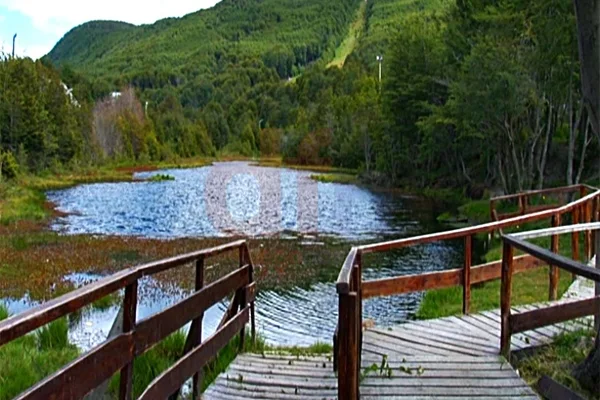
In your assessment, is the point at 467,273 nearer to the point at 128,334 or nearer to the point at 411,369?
the point at 411,369

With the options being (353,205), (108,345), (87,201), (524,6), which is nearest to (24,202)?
(87,201)

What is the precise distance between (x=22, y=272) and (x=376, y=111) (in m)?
47.2

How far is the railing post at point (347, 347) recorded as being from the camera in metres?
4.55

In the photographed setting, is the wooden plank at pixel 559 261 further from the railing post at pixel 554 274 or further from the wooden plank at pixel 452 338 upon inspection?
the railing post at pixel 554 274

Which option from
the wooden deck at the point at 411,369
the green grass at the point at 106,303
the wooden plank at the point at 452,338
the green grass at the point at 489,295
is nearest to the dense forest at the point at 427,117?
the green grass at the point at 489,295

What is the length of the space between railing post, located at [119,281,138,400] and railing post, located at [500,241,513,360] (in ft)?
11.7

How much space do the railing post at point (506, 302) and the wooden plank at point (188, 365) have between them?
8.22 ft

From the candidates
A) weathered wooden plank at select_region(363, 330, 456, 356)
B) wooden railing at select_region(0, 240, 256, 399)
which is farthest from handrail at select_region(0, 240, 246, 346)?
weathered wooden plank at select_region(363, 330, 456, 356)

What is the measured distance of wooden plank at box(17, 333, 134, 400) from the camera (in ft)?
9.48

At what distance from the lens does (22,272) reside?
1725 cm

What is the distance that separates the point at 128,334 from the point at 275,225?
2516cm

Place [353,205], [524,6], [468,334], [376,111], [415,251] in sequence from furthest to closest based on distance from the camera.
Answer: [376,111]
[353,205]
[524,6]
[415,251]
[468,334]

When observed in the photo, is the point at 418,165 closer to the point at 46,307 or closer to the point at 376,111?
the point at 376,111

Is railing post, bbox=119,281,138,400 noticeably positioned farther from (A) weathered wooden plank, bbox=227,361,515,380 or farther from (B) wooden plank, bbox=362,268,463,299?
(B) wooden plank, bbox=362,268,463,299
